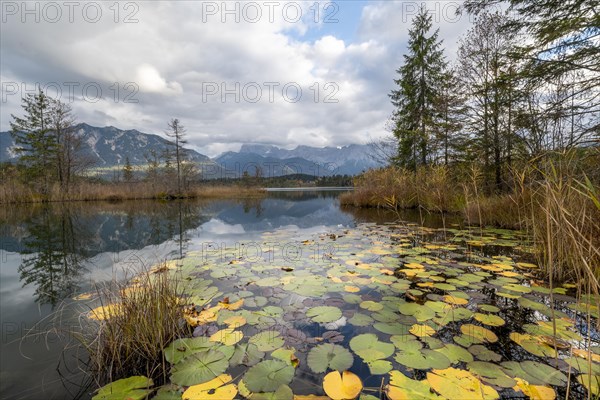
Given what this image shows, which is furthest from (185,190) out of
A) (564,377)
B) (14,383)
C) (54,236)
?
(564,377)

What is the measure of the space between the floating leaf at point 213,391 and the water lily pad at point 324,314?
3.22 ft

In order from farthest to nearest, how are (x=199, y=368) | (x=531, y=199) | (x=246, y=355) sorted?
(x=531, y=199) → (x=246, y=355) → (x=199, y=368)

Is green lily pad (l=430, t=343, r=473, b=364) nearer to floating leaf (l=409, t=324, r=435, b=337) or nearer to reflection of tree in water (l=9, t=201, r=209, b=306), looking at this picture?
floating leaf (l=409, t=324, r=435, b=337)

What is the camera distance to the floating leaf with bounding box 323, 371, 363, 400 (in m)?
1.41

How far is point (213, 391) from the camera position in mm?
1496

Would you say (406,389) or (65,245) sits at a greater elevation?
(406,389)

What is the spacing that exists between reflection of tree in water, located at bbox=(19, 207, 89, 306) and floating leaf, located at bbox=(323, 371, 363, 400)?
3559mm

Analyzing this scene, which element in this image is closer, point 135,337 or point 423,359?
point 423,359

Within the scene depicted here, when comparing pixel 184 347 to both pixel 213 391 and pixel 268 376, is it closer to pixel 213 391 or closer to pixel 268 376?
pixel 213 391

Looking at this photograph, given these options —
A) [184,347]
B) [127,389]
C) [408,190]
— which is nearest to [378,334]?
[184,347]

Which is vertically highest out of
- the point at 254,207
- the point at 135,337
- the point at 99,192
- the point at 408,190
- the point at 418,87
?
the point at 418,87

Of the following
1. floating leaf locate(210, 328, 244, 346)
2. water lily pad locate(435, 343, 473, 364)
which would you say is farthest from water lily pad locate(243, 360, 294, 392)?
water lily pad locate(435, 343, 473, 364)

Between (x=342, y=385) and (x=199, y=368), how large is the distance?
37.6 inches

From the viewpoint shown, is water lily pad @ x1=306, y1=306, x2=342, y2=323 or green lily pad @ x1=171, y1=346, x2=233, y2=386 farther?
water lily pad @ x1=306, y1=306, x2=342, y2=323
